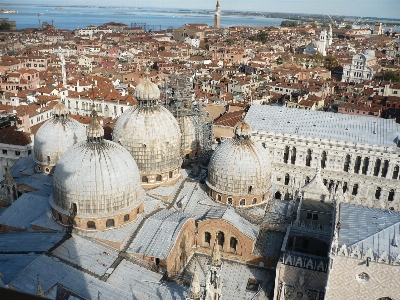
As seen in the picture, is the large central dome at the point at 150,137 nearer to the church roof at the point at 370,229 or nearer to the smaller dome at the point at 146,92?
the smaller dome at the point at 146,92

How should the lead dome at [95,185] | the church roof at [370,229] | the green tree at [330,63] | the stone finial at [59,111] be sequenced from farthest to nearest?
the green tree at [330,63] < the stone finial at [59,111] < the lead dome at [95,185] < the church roof at [370,229]

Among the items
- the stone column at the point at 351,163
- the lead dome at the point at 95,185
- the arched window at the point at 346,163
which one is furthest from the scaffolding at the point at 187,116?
the stone column at the point at 351,163

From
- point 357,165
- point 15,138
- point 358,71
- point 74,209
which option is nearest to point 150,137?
point 74,209

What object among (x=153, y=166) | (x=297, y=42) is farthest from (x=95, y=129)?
(x=297, y=42)

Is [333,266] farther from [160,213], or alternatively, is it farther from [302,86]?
[302,86]

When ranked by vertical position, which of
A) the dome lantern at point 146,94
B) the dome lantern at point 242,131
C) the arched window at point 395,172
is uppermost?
the dome lantern at point 146,94
